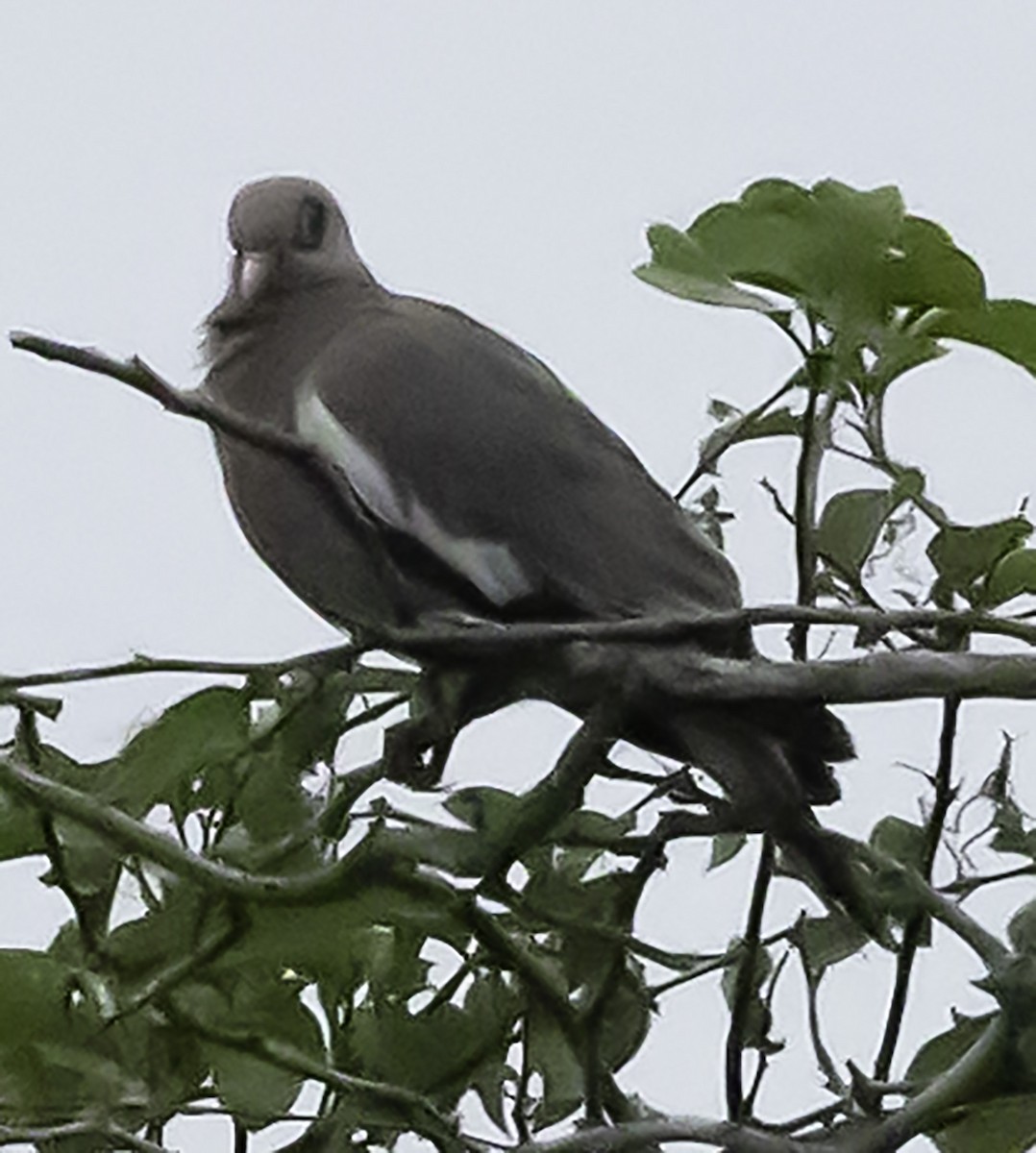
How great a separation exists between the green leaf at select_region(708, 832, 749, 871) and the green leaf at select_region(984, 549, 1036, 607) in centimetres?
12

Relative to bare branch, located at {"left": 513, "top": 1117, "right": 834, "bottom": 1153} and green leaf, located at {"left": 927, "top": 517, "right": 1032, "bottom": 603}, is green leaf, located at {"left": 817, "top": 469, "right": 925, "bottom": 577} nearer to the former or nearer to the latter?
green leaf, located at {"left": 927, "top": 517, "right": 1032, "bottom": 603}

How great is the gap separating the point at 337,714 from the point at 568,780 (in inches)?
3.6

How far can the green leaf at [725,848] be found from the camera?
1.94 feet

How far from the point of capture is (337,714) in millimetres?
527

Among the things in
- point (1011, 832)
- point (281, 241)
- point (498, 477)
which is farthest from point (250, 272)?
point (1011, 832)

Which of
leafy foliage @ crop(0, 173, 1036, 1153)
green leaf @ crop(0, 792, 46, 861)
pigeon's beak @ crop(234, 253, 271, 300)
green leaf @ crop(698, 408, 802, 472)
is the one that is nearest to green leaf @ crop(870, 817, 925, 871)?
leafy foliage @ crop(0, 173, 1036, 1153)

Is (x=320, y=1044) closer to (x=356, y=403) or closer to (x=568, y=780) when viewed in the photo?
(x=568, y=780)

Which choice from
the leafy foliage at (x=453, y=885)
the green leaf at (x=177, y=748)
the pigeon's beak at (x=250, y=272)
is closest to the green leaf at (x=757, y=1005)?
the leafy foliage at (x=453, y=885)

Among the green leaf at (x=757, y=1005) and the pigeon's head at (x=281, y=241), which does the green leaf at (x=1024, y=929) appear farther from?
the pigeon's head at (x=281, y=241)

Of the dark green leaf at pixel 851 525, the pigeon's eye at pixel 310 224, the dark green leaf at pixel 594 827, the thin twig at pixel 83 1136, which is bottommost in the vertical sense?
the thin twig at pixel 83 1136

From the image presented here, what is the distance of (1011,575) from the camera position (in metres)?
0.49

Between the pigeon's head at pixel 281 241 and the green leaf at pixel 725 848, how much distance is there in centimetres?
29

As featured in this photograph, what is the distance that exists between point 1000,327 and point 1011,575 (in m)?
0.06

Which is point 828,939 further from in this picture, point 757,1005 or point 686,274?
point 686,274
